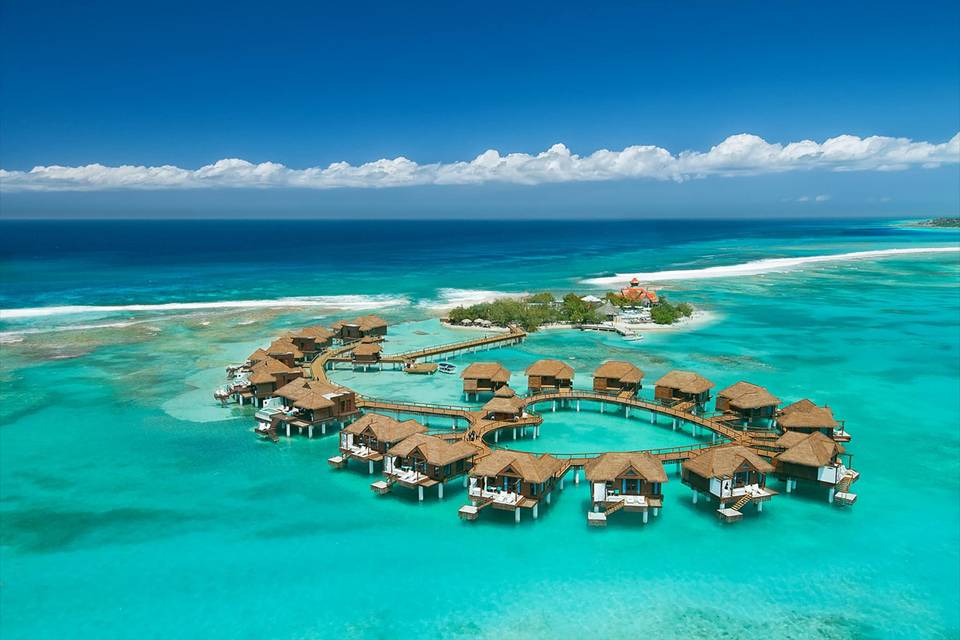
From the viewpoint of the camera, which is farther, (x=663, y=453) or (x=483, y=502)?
(x=663, y=453)

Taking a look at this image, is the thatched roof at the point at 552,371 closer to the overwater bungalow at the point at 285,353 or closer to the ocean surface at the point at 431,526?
the ocean surface at the point at 431,526

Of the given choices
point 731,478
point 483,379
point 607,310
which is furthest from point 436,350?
point 731,478

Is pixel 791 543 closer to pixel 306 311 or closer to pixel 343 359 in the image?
pixel 343 359

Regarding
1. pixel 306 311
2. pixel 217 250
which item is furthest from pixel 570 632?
pixel 217 250

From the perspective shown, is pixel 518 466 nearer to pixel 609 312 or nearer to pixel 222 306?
pixel 609 312

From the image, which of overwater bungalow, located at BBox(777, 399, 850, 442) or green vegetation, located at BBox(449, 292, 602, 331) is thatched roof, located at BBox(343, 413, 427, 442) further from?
green vegetation, located at BBox(449, 292, 602, 331)
